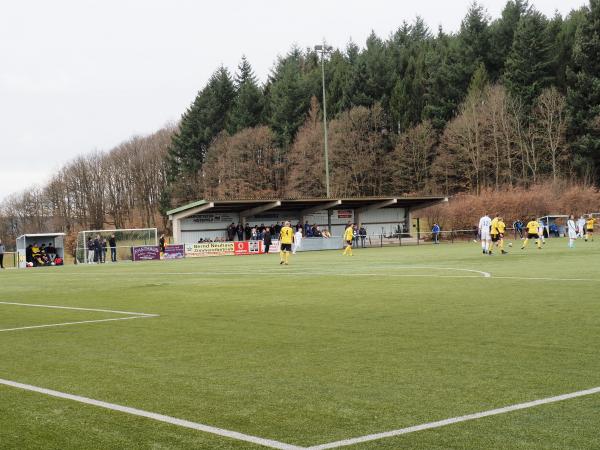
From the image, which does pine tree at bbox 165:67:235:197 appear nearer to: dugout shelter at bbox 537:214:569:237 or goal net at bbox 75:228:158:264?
goal net at bbox 75:228:158:264

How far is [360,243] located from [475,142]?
29.4 meters

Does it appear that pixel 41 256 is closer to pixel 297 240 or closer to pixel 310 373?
pixel 297 240

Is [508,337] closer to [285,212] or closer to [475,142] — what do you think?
[285,212]

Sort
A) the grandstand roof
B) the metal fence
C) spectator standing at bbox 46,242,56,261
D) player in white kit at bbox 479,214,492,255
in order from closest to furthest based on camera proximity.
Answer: player in white kit at bbox 479,214,492,255 → spectator standing at bbox 46,242,56,261 → the metal fence → the grandstand roof

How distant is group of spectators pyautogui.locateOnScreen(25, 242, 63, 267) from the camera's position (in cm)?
4900

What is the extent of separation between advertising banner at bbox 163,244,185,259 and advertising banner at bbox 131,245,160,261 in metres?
0.61

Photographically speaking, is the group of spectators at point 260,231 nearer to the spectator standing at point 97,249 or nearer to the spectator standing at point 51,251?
the spectator standing at point 97,249

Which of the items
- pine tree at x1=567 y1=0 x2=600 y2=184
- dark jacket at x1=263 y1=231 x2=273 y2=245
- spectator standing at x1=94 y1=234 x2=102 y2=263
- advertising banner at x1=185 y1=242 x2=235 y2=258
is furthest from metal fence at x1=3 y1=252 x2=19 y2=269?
pine tree at x1=567 y1=0 x2=600 y2=184

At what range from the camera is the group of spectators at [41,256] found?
161ft

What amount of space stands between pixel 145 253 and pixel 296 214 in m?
12.1

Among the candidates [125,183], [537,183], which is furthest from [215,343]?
[125,183]

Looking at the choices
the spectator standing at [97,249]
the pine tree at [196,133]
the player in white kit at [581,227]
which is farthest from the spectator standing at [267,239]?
the pine tree at [196,133]

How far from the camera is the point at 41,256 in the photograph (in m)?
49.4

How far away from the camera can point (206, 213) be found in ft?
181
